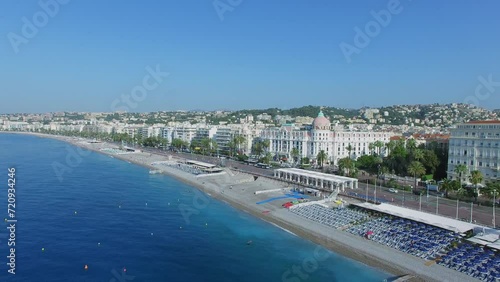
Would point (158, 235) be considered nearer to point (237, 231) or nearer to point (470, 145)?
point (237, 231)

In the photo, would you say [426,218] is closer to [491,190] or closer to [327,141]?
[491,190]

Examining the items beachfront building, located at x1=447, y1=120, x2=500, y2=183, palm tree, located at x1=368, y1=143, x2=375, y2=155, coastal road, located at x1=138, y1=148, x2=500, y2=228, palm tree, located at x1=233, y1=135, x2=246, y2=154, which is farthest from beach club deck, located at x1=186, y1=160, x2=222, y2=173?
beachfront building, located at x1=447, y1=120, x2=500, y2=183

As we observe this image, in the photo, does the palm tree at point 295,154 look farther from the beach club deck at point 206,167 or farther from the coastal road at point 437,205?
the coastal road at point 437,205

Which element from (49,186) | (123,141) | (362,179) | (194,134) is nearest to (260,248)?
(362,179)

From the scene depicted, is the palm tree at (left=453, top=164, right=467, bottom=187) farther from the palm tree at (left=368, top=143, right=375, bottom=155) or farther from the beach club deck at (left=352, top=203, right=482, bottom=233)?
the palm tree at (left=368, top=143, right=375, bottom=155)

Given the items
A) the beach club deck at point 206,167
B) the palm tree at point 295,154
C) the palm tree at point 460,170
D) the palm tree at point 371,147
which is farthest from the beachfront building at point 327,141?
the palm tree at point 460,170

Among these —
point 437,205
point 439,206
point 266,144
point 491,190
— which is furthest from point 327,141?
point 437,205
